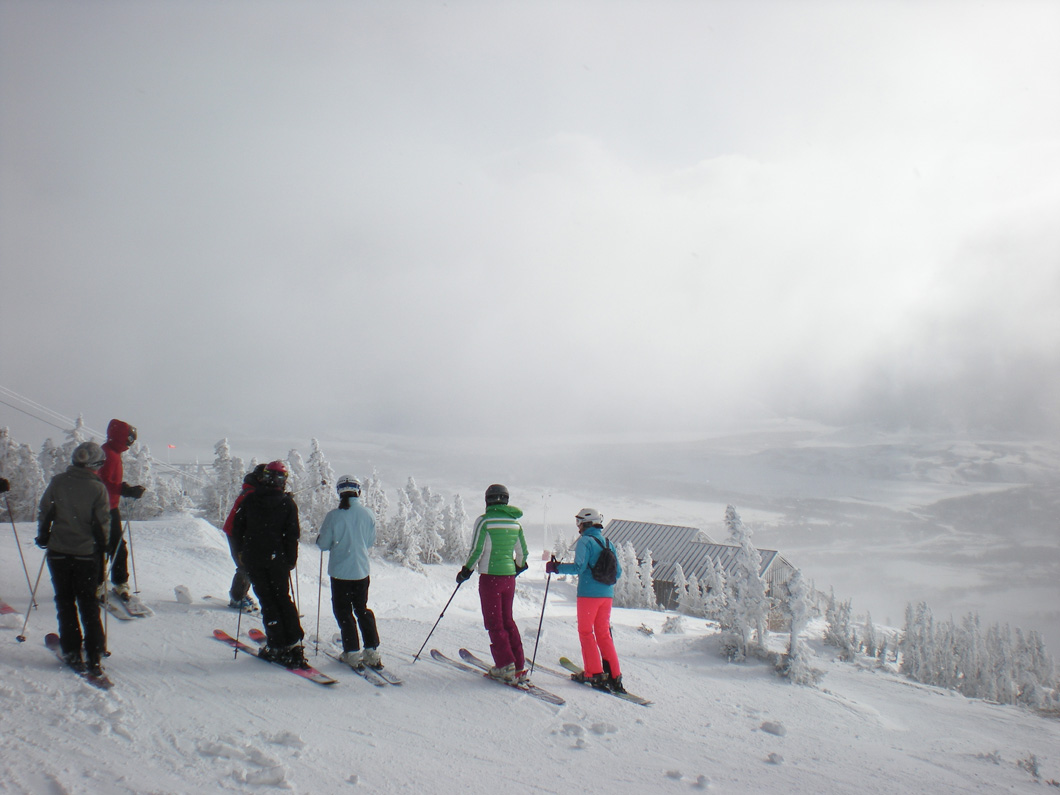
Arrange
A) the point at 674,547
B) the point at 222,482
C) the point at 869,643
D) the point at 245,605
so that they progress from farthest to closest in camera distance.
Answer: the point at 869,643 < the point at 674,547 < the point at 222,482 < the point at 245,605

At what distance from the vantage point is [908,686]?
12.5m

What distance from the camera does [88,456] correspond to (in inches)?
258

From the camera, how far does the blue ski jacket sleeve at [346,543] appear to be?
7219 millimetres

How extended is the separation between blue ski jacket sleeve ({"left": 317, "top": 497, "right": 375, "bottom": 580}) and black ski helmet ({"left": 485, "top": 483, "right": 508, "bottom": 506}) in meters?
1.60

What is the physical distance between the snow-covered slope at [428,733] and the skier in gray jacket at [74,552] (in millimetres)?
381

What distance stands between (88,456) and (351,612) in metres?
3.72

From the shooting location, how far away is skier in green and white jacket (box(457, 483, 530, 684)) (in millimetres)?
7344

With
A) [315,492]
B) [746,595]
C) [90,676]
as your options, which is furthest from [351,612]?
[315,492]

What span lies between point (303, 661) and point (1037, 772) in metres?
8.79

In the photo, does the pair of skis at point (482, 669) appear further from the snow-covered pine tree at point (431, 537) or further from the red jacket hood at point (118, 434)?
the snow-covered pine tree at point (431, 537)

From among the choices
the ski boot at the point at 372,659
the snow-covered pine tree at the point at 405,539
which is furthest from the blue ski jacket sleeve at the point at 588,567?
the snow-covered pine tree at the point at 405,539

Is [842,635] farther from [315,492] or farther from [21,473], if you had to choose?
[21,473]

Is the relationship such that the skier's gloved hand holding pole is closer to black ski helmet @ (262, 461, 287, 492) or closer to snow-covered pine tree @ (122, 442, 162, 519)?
black ski helmet @ (262, 461, 287, 492)

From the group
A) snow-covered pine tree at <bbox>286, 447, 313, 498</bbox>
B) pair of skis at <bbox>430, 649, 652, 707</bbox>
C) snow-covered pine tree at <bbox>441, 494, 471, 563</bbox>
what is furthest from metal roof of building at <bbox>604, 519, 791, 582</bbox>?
pair of skis at <bbox>430, 649, 652, 707</bbox>
